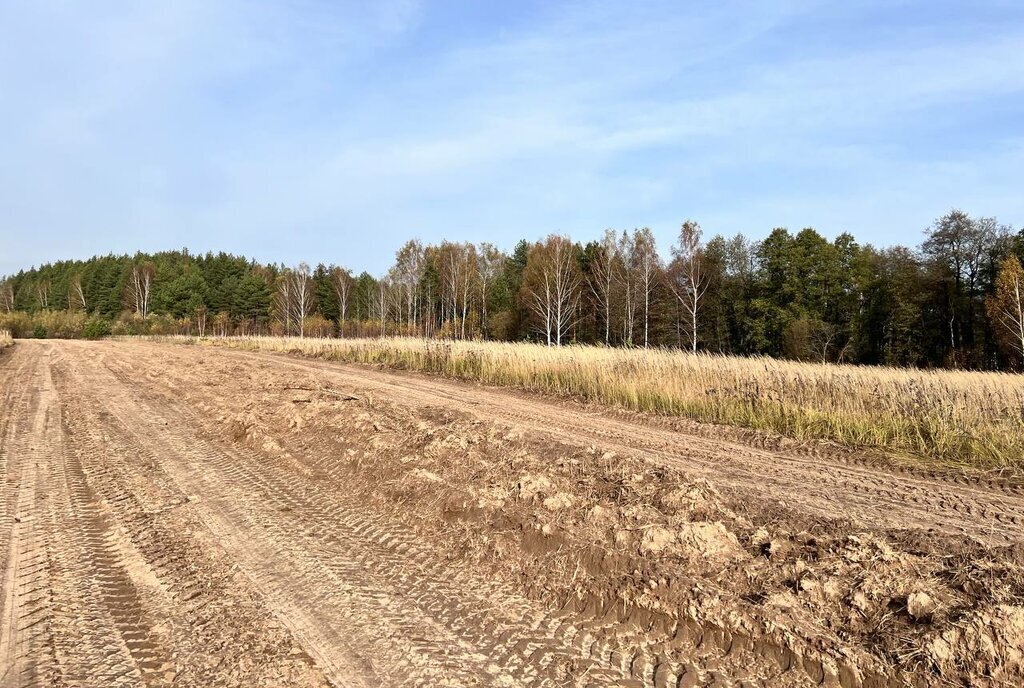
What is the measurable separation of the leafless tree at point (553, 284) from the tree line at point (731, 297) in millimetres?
128

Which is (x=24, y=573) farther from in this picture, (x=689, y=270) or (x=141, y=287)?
(x=141, y=287)

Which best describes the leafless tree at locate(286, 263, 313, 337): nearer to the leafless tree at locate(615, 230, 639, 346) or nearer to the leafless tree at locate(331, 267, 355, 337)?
the leafless tree at locate(331, 267, 355, 337)

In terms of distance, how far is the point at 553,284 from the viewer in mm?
44125

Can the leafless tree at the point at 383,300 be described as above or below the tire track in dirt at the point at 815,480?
above

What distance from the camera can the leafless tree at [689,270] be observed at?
3994cm

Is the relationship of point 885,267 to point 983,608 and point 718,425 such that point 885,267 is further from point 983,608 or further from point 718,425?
point 983,608

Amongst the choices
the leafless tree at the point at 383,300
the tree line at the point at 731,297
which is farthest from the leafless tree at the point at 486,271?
the leafless tree at the point at 383,300

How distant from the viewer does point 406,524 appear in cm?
505

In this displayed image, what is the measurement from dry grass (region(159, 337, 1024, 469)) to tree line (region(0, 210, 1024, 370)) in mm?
12462

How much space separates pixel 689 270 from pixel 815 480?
1437 inches

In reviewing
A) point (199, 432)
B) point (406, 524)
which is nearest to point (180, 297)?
point (199, 432)

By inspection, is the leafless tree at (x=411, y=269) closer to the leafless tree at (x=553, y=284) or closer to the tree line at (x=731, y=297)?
the tree line at (x=731, y=297)

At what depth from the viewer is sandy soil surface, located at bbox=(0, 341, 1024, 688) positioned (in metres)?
2.93

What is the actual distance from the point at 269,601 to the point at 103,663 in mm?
895
